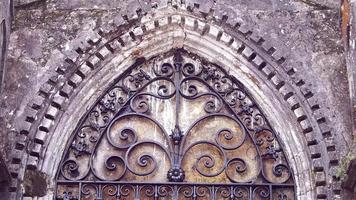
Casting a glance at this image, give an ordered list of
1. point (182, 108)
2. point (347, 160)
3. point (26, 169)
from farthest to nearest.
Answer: point (182, 108) < point (26, 169) < point (347, 160)

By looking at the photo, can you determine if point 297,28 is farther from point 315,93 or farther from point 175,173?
point 175,173

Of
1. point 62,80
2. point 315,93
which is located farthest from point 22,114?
point 315,93

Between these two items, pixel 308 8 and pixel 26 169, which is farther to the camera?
pixel 308 8

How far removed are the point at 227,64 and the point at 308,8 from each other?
4.21 ft

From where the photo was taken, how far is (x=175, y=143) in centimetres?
1160

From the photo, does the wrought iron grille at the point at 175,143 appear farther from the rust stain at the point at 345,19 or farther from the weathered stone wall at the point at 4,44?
the rust stain at the point at 345,19

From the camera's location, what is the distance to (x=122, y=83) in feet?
39.1

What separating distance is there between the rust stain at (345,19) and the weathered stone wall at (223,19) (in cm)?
15

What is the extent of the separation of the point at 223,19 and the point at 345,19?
4.91 feet

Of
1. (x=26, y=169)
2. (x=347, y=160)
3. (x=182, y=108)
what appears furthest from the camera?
(x=182, y=108)

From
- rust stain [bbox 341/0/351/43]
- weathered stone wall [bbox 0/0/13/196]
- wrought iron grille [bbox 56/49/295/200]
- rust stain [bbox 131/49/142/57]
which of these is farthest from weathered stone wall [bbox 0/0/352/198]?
wrought iron grille [bbox 56/49/295/200]

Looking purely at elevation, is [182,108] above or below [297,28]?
below

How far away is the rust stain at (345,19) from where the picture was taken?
37.6ft

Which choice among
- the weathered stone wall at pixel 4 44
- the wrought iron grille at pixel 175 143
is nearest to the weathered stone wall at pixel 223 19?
the weathered stone wall at pixel 4 44
